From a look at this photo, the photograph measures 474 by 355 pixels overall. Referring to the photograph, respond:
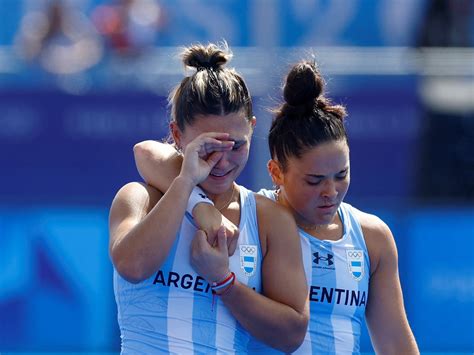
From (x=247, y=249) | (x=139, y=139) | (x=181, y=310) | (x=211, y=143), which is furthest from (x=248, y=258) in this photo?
(x=139, y=139)

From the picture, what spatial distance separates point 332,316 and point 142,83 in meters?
5.12

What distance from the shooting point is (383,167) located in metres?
8.26

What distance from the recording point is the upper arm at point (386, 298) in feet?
11.0

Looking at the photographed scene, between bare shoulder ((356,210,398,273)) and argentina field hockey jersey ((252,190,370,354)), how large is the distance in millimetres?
23

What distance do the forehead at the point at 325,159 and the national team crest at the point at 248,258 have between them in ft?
1.03

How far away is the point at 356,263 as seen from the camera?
3307 mm

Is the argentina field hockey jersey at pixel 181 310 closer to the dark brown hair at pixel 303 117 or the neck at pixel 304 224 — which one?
the neck at pixel 304 224

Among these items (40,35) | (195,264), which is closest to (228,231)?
(195,264)

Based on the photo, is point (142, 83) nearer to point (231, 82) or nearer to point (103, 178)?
point (103, 178)

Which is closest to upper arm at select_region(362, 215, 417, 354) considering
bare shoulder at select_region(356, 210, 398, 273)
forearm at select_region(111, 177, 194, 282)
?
bare shoulder at select_region(356, 210, 398, 273)

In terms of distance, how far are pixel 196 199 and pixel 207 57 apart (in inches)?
17.8

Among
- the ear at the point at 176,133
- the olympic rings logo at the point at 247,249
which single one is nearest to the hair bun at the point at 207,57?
the ear at the point at 176,133

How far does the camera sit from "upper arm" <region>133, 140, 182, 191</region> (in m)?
3.18

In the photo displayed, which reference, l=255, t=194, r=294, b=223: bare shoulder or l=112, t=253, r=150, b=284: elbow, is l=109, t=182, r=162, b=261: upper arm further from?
l=255, t=194, r=294, b=223: bare shoulder
